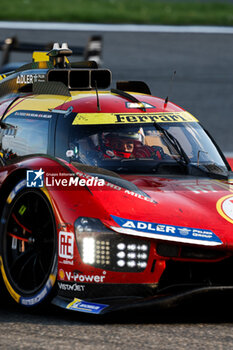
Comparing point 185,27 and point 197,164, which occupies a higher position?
point 185,27

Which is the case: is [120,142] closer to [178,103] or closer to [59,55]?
[59,55]

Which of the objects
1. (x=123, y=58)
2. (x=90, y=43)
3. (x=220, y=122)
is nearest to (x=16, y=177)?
(x=90, y=43)

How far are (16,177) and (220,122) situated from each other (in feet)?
43.2

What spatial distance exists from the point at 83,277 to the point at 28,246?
685mm

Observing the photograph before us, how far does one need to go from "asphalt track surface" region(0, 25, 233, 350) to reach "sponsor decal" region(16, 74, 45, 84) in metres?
1.11

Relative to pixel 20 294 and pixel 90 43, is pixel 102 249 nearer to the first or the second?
pixel 20 294

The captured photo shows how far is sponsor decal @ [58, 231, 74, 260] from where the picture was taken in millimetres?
5027

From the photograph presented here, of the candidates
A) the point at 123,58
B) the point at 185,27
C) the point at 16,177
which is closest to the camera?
the point at 16,177

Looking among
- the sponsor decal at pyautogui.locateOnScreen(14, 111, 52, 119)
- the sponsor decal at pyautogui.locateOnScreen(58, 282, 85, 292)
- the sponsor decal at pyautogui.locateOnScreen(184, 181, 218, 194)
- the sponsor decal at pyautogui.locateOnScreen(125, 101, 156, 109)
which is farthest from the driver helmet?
the sponsor decal at pyautogui.locateOnScreen(58, 282, 85, 292)

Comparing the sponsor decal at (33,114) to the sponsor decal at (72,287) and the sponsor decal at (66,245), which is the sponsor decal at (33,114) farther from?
the sponsor decal at (72,287)

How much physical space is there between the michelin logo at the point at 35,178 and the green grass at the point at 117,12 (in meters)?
26.2

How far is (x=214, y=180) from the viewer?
19.2ft

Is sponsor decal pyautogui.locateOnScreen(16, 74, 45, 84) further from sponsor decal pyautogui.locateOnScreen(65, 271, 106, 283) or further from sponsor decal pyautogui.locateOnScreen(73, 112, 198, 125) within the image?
sponsor decal pyautogui.locateOnScreen(65, 271, 106, 283)

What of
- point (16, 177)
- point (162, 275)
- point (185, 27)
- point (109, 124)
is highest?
point (185, 27)
